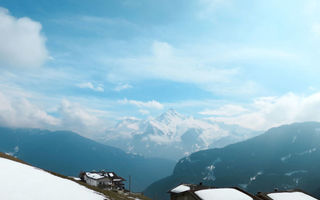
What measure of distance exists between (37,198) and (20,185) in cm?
365

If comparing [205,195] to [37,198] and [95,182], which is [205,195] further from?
[95,182]

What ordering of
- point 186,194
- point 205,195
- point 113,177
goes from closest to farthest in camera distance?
1. point 205,195
2. point 186,194
3. point 113,177

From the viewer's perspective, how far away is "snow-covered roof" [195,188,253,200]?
132 ft

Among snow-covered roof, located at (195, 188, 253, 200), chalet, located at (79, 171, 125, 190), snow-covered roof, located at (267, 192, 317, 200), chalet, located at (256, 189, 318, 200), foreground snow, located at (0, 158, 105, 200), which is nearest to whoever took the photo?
foreground snow, located at (0, 158, 105, 200)

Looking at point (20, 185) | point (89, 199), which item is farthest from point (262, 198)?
point (20, 185)

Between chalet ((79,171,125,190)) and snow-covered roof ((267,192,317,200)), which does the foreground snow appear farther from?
chalet ((79,171,125,190))

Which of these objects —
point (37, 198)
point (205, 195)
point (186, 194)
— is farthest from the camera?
point (186, 194)

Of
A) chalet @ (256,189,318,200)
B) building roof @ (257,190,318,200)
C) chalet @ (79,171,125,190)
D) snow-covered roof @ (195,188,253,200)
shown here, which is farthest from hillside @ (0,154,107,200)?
chalet @ (79,171,125,190)

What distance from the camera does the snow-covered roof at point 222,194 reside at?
40.2 metres

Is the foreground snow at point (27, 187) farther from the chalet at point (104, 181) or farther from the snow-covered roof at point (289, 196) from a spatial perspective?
the chalet at point (104, 181)

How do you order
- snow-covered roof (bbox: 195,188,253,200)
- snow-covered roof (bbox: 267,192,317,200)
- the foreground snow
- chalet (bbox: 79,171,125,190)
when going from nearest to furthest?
the foreground snow, snow-covered roof (bbox: 195,188,253,200), snow-covered roof (bbox: 267,192,317,200), chalet (bbox: 79,171,125,190)

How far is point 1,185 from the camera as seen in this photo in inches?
1050

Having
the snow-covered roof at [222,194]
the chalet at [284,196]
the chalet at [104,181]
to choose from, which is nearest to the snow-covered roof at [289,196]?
the chalet at [284,196]

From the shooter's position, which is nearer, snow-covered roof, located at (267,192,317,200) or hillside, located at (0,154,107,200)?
hillside, located at (0,154,107,200)
